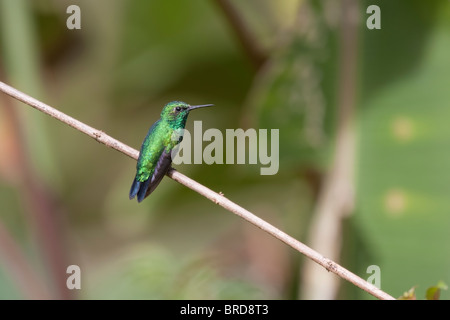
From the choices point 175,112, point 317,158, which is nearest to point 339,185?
point 317,158

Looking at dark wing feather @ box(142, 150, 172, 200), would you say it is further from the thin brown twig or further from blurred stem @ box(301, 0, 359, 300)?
blurred stem @ box(301, 0, 359, 300)

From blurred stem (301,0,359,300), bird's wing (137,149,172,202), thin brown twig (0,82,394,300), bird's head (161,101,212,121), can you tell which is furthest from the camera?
blurred stem (301,0,359,300)

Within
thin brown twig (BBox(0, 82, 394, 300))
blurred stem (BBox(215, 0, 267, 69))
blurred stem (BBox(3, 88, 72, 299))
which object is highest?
blurred stem (BBox(215, 0, 267, 69))

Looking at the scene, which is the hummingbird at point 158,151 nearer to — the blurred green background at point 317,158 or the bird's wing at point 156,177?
the bird's wing at point 156,177

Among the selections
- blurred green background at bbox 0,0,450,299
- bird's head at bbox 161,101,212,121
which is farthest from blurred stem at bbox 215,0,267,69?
bird's head at bbox 161,101,212,121

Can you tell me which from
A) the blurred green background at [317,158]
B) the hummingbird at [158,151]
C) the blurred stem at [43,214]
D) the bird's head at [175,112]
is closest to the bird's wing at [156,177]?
the hummingbird at [158,151]

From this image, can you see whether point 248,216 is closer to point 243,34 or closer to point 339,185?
point 339,185
